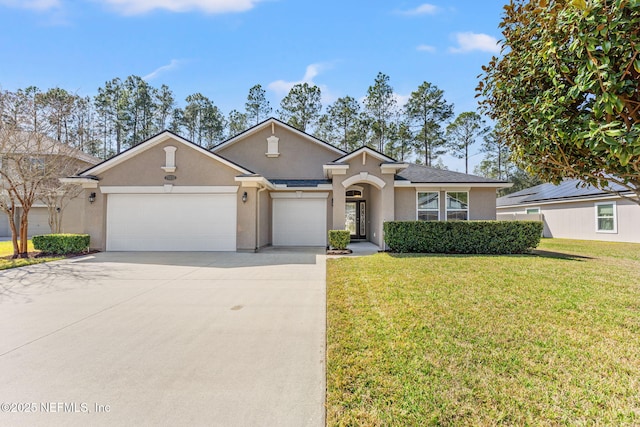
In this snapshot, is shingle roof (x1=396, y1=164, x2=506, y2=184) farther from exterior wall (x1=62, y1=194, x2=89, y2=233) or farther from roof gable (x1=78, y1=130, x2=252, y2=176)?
exterior wall (x1=62, y1=194, x2=89, y2=233)

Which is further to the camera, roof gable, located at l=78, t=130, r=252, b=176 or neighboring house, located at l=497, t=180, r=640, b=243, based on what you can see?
neighboring house, located at l=497, t=180, r=640, b=243

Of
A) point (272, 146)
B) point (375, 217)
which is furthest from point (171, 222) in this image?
point (375, 217)

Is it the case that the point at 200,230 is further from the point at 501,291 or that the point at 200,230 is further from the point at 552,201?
the point at 552,201

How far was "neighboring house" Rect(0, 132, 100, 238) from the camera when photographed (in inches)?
456

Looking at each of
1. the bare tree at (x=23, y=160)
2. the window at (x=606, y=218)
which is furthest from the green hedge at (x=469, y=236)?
the bare tree at (x=23, y=160)

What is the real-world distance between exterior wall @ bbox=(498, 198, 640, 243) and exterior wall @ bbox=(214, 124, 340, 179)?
15753 mm

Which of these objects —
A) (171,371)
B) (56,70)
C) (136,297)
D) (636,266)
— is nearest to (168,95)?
(56,70)

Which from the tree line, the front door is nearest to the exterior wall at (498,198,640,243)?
the tree line

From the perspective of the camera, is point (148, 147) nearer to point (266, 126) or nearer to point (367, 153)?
point (266, 126)

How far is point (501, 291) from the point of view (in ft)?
19.5

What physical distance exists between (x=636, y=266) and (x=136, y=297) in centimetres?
1352

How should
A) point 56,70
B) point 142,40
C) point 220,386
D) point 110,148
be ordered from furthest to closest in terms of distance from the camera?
1. point 110,148
2. point 56,70
3. point 142,40
4. point 220,386

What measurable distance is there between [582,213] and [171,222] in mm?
23545

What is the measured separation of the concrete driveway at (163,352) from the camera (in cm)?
260
